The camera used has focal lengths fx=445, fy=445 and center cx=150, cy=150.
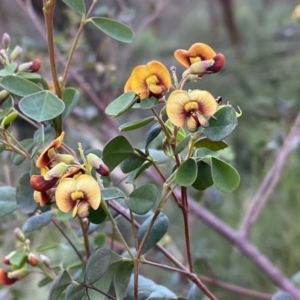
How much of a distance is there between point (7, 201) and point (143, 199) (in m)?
0.16

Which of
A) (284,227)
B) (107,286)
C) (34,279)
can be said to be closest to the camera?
(107,286)

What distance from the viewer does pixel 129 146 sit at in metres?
0.37

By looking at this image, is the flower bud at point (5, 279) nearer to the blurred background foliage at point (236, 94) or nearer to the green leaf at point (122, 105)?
the green leaf at point (122, 105)

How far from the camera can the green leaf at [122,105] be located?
0.33m

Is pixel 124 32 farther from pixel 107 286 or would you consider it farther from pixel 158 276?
pixel 158 276

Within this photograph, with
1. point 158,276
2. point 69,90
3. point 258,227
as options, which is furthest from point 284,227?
point 69,90

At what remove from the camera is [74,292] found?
1.11ft

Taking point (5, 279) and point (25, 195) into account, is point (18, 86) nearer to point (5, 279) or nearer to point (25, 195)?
point (25, 195)

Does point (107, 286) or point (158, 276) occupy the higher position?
point (107, 286)

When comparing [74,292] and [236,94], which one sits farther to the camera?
[236,94]

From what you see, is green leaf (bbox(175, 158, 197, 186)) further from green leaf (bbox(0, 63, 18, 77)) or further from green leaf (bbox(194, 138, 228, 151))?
green leaf (bbox(0, 63, 18, 77))


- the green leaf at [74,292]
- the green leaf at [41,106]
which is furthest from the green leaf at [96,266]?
the green leaf at [41,106]

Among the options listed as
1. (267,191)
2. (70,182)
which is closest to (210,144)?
(70,182)

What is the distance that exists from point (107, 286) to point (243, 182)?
51.8 inches
